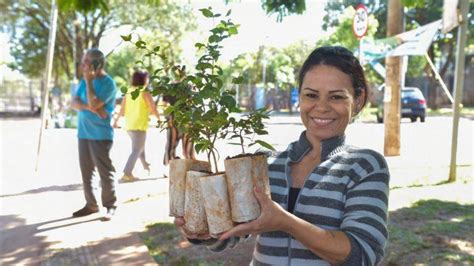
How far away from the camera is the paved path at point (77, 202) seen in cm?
444

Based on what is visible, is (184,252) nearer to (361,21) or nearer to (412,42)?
(412,42)

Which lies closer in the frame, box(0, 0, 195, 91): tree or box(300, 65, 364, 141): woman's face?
box(300, 65, 364, 141): woman's face

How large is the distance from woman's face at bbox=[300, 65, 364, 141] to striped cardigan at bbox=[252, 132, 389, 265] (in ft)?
0.16

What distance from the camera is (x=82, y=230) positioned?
201 inches

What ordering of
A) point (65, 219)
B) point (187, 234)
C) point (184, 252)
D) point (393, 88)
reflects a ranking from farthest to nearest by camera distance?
point (393, 88) → point (65, 219) → point (184, 252) → point (187, 234)

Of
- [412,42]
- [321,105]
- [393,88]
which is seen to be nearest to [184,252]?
[321,105]

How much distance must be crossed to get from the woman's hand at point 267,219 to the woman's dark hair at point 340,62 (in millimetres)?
467

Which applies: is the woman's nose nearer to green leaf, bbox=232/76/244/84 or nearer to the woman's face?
the woman's face

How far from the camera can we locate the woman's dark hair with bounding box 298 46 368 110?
1.62 metres

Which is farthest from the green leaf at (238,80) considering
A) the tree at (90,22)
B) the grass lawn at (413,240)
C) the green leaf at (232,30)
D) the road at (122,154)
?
the tree at (90,22)

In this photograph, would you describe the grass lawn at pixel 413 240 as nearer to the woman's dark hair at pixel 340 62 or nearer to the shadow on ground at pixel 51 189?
the shadow on ground at pixel 51 189

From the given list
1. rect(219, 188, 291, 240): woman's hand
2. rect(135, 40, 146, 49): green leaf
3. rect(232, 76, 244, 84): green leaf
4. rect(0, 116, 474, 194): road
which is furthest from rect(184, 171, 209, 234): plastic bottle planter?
rect(0, 116, 474, 194): road

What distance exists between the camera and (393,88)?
8883mm

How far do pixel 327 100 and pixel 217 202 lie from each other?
0.46 m
